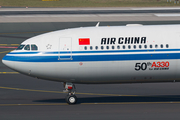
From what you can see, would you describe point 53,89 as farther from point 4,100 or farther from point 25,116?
point 25,116

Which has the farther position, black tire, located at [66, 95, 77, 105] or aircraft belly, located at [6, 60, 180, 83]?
black tire, located at [66, 95, 77, 105]

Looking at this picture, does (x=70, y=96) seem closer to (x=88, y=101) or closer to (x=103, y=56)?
(x=88, y=101)

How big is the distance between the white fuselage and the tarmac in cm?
200

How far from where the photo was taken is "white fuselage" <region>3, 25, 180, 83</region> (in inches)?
835

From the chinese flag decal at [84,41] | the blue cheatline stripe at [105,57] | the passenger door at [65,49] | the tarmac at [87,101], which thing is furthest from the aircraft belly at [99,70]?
the tarmac at [87,101]

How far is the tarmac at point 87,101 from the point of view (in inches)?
795

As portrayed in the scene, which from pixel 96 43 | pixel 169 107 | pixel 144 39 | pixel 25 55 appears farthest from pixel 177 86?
pixel 25 55

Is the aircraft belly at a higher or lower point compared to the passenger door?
lower

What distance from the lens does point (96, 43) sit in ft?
70.0

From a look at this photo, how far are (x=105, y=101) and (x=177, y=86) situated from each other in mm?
7481

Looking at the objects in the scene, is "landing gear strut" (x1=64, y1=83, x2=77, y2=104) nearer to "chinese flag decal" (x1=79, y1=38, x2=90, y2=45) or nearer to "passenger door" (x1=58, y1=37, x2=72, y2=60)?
"passenger door" (x1=58, y1=37, x2=72, y2=60)

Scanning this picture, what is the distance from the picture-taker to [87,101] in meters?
23.4

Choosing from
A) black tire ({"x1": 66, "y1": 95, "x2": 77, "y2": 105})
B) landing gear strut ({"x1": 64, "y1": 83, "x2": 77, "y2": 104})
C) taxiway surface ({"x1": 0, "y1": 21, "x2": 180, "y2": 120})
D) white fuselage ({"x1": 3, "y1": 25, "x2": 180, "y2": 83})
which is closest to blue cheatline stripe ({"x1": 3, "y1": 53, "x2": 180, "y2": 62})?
white fuselage ({"x1": 3, "y1": 25, "x2": 180, "y2": 83})

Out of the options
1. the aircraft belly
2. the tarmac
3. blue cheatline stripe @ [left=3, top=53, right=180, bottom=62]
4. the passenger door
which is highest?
the passenger door
